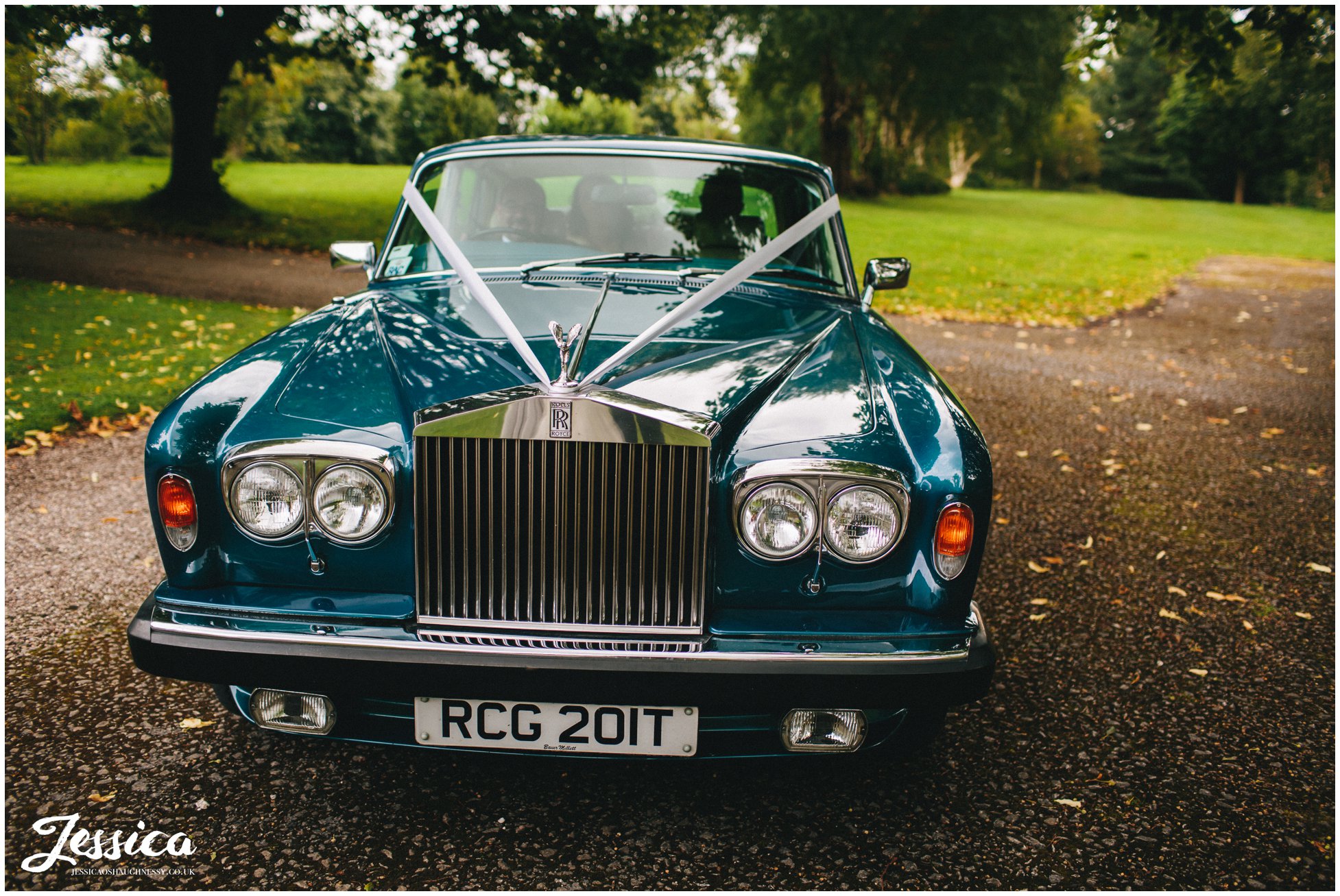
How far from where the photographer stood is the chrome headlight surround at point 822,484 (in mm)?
2062

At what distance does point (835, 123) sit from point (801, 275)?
94.8 ft

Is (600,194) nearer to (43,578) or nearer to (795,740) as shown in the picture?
(795,740)

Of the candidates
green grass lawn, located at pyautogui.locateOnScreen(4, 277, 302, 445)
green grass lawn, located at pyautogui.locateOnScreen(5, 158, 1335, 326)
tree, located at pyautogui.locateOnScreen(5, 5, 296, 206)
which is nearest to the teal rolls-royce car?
green grass lawn, located at pyautogui.locateOnScreen(4, 277, 302, 445)

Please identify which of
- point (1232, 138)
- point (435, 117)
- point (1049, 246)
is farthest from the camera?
point (1232, 138)

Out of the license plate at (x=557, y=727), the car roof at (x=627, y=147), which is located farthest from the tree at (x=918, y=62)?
the license plate at (x=557, y=727)

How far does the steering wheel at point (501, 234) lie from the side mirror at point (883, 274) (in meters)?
1.33

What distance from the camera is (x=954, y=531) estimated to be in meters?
2.11

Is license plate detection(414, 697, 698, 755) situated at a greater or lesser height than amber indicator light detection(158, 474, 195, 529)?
lesser

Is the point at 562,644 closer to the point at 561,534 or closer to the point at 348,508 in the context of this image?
the point at 561,534

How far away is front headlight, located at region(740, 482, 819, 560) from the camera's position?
2082 millimetres

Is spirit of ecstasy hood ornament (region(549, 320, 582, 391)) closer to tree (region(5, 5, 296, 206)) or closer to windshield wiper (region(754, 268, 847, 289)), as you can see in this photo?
windshield wiper (region(754, 268, 847, 289))

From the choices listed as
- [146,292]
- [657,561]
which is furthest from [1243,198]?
[657,561]

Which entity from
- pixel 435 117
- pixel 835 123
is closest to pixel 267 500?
pixel 835 123

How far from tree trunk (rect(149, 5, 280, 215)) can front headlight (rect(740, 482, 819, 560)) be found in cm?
1634
